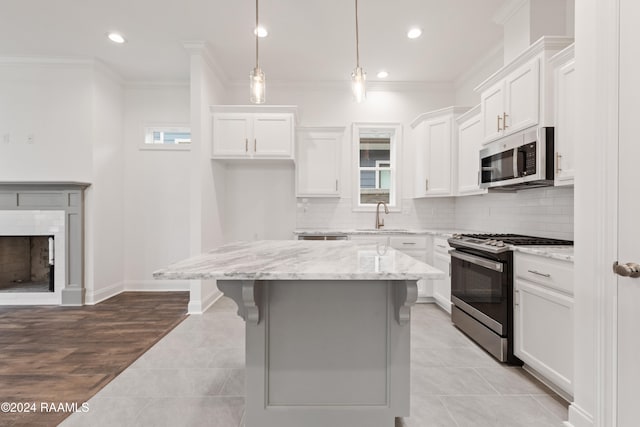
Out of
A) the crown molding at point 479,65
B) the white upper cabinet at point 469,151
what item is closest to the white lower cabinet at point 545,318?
the white upper cabinet at point 469,151

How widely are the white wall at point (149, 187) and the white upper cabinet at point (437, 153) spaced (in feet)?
11.3

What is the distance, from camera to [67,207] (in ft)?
12.9

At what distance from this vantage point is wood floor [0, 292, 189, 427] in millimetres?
2039

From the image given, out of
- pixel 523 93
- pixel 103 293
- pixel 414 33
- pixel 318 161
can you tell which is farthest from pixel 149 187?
pixel 523 93

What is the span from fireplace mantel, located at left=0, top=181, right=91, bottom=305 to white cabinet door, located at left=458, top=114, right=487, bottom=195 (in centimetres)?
480

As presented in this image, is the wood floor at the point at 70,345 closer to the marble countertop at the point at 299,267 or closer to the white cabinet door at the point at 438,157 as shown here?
the marble countertop at the point at 299,267

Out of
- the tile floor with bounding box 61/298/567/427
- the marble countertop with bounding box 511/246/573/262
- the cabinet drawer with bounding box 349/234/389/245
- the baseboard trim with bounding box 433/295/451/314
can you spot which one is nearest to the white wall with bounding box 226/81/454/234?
the cabinet drawer with bounding box 349/234/389/245

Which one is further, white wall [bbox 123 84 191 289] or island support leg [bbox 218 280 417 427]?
white wall [bbox 123 84 191 289]

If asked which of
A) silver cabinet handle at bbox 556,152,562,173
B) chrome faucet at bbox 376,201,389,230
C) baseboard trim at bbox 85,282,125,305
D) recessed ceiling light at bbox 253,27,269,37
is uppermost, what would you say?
recessed ceiling light at bbox 253,27,269,37

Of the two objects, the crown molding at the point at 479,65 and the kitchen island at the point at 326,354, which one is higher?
the crown molding at the point at 479,65

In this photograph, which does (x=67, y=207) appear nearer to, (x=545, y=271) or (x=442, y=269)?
(x=442, y=269)

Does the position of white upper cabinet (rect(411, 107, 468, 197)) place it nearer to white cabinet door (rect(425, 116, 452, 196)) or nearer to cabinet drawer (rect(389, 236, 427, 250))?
white cabinet door (rect(425, 116, 452, 196))

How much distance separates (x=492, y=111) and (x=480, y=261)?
4.96 ft

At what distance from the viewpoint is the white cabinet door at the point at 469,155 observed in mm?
3510
